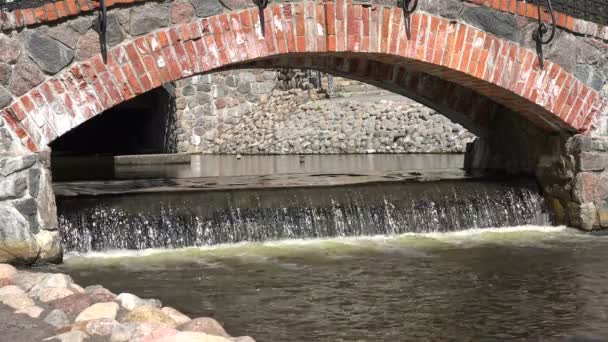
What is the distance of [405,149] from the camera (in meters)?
21.5

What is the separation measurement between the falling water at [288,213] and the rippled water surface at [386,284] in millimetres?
275

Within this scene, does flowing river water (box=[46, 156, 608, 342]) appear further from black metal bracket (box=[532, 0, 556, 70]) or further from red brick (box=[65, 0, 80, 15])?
red brick (box=[65, 0, 80, 15])

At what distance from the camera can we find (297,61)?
37.4ft

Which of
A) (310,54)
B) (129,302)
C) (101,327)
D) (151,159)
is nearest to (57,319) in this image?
(101,327)

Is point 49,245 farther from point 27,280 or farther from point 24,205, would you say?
point 27,280

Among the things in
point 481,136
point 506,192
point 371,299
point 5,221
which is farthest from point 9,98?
point 481,136

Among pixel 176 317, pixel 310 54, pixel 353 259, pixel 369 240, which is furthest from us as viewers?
pixel 369 240

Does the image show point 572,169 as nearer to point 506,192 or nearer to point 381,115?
point 506,192

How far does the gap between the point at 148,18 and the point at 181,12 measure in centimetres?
31

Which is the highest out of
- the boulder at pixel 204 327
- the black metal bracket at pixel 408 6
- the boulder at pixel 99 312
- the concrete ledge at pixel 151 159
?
the black metal bracket at pixel 408 6

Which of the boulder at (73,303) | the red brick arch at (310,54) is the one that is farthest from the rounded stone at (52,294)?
the red brick arch at (310,54)

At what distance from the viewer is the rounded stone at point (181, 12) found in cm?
833

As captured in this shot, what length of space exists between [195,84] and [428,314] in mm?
19312

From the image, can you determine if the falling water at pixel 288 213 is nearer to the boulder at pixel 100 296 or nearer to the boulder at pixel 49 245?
the boulder at pixel 49 245
